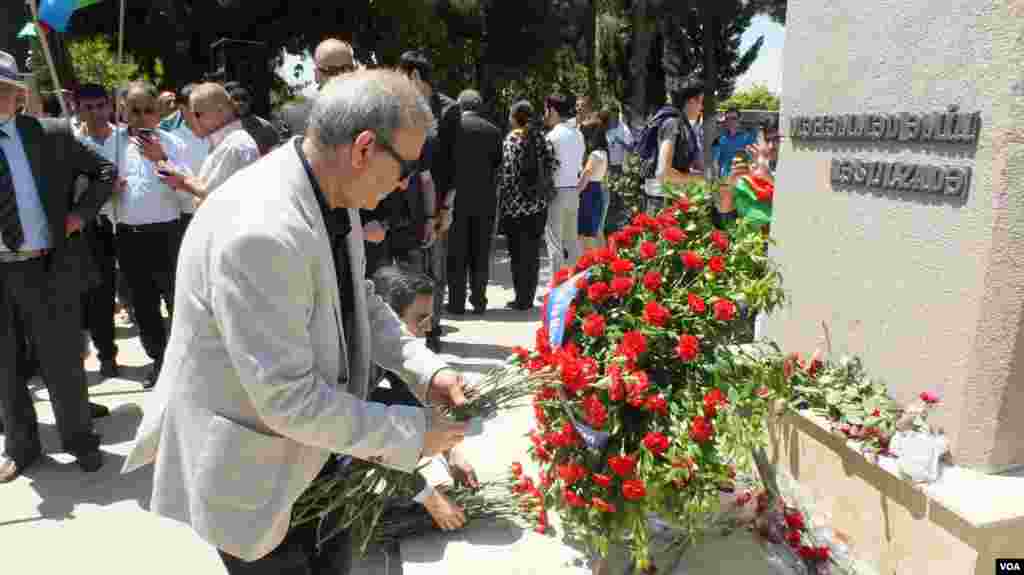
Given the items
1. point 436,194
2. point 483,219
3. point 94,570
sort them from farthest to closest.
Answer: point 483,219
point 436,194
point 94,570

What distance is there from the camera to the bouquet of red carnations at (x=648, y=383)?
2.30 m

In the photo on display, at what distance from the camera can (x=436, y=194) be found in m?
5.38

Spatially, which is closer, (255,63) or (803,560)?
(803,560)

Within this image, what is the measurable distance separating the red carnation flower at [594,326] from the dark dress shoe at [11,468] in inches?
125

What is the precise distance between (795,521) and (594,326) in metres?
1.20

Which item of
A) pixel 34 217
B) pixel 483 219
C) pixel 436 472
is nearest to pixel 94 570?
pixel 436 472

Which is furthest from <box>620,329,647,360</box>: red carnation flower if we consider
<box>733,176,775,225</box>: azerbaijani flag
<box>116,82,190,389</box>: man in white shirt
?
<box>116,82,190,389</box>: man in white shirt

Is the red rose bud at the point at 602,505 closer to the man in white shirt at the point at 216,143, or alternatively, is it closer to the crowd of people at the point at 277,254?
the crowd of people at the point at 277,254

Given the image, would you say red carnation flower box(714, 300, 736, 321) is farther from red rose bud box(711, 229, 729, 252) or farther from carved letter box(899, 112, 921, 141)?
carved letter box(899, 112, 921, 141)

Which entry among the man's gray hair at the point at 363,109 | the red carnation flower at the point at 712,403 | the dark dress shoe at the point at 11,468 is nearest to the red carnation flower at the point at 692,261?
the red carnation flower at the point at 712,403

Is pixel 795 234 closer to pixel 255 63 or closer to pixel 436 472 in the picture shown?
pixel 436 472

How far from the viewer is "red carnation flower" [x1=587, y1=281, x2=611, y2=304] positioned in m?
2.54

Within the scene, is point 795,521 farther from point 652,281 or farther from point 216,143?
point 216,143

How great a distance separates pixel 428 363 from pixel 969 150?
1825 millimetres
